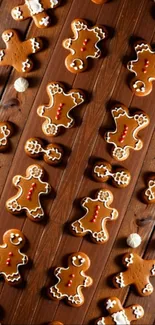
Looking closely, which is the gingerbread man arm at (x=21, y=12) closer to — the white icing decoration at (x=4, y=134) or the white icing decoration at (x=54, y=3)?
the white icing decoration at (x=54, y=3)

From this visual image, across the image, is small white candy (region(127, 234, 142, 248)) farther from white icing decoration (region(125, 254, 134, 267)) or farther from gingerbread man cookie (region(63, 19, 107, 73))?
gingerbread man cookie (region(63, 19, 107, 73))

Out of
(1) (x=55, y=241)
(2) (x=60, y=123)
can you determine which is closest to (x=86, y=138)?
(2) (x=60, y=123)

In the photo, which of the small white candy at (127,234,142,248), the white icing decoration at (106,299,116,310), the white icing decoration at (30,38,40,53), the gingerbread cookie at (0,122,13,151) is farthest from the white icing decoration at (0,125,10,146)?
the white icing decoration at (106,299,116,310)

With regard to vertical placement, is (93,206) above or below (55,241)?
above

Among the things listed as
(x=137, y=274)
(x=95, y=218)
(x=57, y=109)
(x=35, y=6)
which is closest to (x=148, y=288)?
(x=137, y=274)

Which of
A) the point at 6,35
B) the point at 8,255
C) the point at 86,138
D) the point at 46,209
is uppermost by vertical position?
the point at 6,35

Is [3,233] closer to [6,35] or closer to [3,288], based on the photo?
[3,288]

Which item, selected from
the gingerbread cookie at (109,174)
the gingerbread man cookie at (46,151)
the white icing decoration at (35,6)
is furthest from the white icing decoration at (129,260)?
the white icing decoration at (35,6)
